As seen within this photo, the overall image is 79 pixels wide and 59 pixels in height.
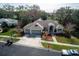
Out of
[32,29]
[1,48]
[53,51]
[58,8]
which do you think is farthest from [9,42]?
[58,8]

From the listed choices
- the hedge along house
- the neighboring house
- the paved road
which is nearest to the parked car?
the paved road

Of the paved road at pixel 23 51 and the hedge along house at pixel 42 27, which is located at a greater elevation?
the hedge along house at pixel 42 27

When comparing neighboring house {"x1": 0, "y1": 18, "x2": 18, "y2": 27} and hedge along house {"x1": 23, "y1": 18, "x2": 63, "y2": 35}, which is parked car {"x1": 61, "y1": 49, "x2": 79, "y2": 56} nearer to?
hedge along house {"x1": 23, "y1": 18, "x2": 63, "y2": 35}

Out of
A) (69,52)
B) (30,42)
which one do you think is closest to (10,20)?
(30,42)

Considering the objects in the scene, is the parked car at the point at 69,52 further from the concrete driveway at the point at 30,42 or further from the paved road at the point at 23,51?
the concrete driveway at the point at 30,42

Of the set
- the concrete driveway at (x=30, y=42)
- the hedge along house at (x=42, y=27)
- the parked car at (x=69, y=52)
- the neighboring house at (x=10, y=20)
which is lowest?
the parked car at (x=69, y=52)

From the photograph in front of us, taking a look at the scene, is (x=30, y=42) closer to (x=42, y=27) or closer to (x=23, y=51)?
(x=23, y=51)

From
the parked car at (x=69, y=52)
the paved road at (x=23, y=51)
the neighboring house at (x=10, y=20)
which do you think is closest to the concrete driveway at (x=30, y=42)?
the paved road at (x=23, y=51)

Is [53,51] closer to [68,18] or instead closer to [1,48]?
[68,18]
